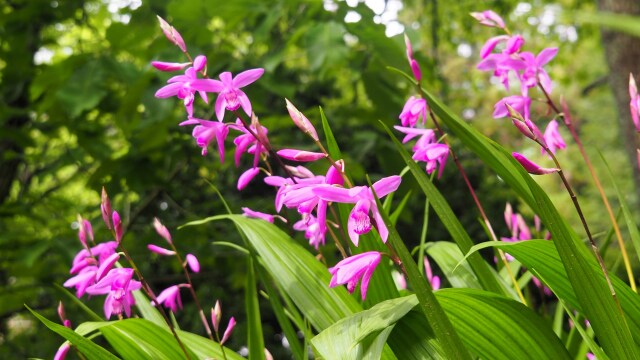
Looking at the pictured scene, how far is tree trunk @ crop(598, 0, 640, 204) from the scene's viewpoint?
5777 millimetres

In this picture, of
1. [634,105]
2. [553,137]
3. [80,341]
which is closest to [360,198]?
[80,341]

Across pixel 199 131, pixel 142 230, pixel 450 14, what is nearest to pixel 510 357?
pixel 199 131

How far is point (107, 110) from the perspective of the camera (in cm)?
361

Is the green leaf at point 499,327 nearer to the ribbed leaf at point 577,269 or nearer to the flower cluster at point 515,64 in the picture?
Answer: the ribbed leaf at point 577,269

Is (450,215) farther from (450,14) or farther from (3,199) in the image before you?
(450,14)

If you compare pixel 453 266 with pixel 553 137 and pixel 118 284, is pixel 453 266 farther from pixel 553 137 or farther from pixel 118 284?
pixel 118 284

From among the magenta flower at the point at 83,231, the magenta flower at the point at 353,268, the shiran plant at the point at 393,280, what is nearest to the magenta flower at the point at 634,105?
the shiran plant at the point at 393,280

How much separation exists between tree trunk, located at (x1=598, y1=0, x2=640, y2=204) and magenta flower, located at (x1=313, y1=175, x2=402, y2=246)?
5208 mm

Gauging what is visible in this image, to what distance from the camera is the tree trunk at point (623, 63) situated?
5777mm

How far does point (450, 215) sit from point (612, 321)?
283 mm

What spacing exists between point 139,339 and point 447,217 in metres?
0.58

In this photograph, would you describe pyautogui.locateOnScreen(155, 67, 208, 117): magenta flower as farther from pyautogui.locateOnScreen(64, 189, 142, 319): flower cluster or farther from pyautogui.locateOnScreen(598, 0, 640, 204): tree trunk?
pyautogui.locateOnScreen(598, 0, 640, 204): tree trunk

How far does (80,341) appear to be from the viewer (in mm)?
1109

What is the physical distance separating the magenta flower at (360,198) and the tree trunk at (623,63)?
521 cm
